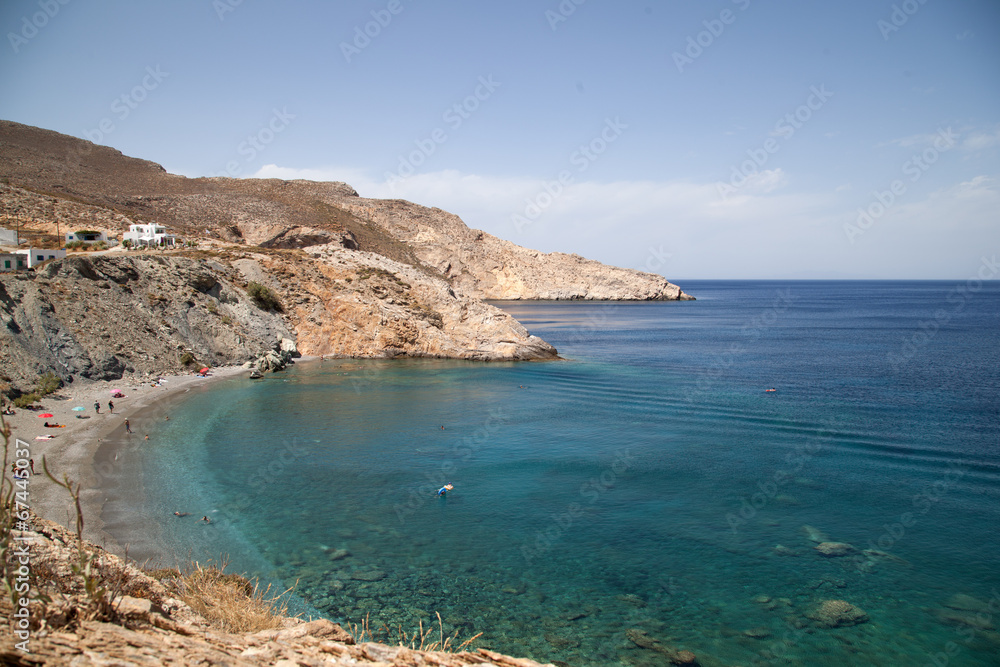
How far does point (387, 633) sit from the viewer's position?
38.9ft

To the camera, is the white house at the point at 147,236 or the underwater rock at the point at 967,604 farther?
the white house at the point at 147,236

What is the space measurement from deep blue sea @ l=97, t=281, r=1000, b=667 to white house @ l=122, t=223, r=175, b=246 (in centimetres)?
2424

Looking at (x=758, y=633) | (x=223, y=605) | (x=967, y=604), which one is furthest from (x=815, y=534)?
(x=223, y=605)

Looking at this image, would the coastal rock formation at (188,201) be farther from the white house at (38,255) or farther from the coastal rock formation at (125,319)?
the coastal rock formation at (125,319)

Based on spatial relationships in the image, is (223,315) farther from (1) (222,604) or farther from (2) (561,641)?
(2) (561,641)

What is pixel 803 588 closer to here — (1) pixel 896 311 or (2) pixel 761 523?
(2) pixel 761 523

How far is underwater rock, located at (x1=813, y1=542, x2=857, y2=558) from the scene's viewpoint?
15250mm

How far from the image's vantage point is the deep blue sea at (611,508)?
41.0 ft

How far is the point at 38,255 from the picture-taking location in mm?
37281

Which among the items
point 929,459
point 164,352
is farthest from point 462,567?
point 164,352

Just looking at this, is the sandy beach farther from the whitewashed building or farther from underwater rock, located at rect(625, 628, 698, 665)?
the whitewashed building

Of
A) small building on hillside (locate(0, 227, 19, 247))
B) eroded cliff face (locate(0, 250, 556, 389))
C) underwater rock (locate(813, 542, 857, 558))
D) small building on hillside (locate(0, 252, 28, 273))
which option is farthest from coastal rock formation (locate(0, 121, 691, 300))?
underwater rock (locate(813, 542, 857, 558))

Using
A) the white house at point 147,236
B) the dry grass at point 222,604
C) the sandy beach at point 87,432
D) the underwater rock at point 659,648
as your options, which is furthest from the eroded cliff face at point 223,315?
the underwater rock at point 659,648

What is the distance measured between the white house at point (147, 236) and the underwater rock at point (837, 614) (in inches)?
2238
